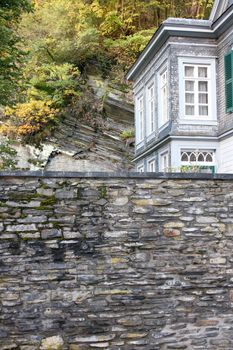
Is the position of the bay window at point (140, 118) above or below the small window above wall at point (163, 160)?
above

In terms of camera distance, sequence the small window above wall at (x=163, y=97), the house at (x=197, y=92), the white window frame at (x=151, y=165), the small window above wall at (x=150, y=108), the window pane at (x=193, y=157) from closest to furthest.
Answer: the house at (x=197, y=92), the window pane at (x=193, y=157), the small window above wall at (x=163, y=97), the white window frame at (x=151, y=165), the small window above wall at (x=150, y=108)

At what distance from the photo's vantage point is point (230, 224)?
26.2 feet

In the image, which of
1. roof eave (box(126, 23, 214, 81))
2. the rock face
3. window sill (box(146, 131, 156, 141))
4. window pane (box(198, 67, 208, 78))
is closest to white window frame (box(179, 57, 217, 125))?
window pane (box(198, 67, 208, 78))

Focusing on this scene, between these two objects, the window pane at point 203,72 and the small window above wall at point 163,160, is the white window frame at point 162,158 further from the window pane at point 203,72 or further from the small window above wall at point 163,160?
the window pane at point 203,72

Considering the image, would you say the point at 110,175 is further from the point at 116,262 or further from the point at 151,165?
the point at 151,165

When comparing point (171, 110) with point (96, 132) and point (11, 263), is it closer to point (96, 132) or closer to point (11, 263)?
point (96, 132)

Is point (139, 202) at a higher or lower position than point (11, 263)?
higher

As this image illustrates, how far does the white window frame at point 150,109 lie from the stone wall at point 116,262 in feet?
34.3

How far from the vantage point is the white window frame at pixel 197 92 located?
52.1 feet

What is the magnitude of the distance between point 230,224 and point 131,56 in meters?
17.4

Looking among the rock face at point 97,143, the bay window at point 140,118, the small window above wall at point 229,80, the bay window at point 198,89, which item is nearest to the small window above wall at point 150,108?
the bay window at point 140,118

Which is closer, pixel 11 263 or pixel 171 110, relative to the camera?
pixel 11 263

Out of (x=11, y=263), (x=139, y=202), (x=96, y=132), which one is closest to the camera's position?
(x=11, y=263)

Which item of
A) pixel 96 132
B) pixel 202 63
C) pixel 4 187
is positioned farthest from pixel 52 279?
pixel 96 132
